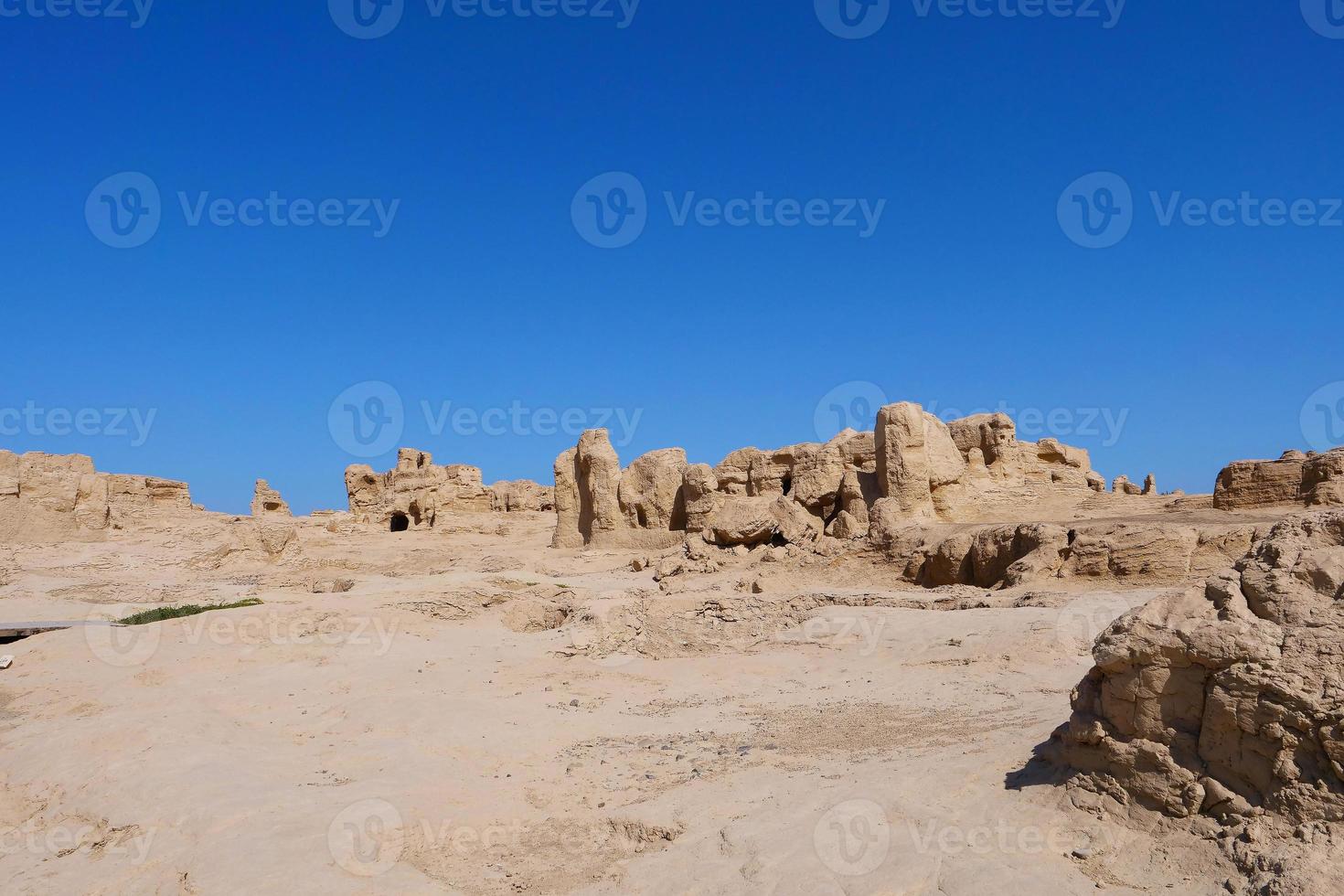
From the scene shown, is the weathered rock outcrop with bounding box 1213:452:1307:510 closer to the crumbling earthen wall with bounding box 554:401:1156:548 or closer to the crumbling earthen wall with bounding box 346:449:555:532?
the crumbling earthen wall with bounding box 554:401:1156:548

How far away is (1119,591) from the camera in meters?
11.2

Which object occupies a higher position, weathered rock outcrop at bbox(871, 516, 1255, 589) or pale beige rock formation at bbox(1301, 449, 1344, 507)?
pale beige rock formation at bbox(1301, 449, 1344, 507)

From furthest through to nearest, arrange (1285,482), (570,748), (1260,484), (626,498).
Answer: (626,498), (1260,484), (1285,482), (570,748)

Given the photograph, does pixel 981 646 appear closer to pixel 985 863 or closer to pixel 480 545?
pixel 985 863

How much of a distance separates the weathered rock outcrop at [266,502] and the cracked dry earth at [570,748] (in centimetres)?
2208

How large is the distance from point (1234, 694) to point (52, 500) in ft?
76.5

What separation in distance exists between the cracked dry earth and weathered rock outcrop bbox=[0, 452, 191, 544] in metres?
6.18

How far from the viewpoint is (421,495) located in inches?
1244

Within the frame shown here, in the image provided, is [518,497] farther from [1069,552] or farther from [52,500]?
[1069,552]

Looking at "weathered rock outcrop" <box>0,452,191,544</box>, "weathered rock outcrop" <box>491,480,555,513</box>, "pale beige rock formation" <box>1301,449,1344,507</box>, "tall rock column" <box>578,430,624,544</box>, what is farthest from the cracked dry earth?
"weathered rock outcrop" <box>491,480,555,513</box>

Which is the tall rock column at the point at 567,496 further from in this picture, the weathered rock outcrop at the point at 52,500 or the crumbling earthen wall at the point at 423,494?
the weathered rock outcrop at the point at 52,500

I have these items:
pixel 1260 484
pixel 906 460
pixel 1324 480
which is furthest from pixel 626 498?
pixel 1324 480

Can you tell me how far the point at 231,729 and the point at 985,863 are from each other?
630 cm

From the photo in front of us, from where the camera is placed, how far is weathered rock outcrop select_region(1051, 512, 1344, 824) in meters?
3.60
